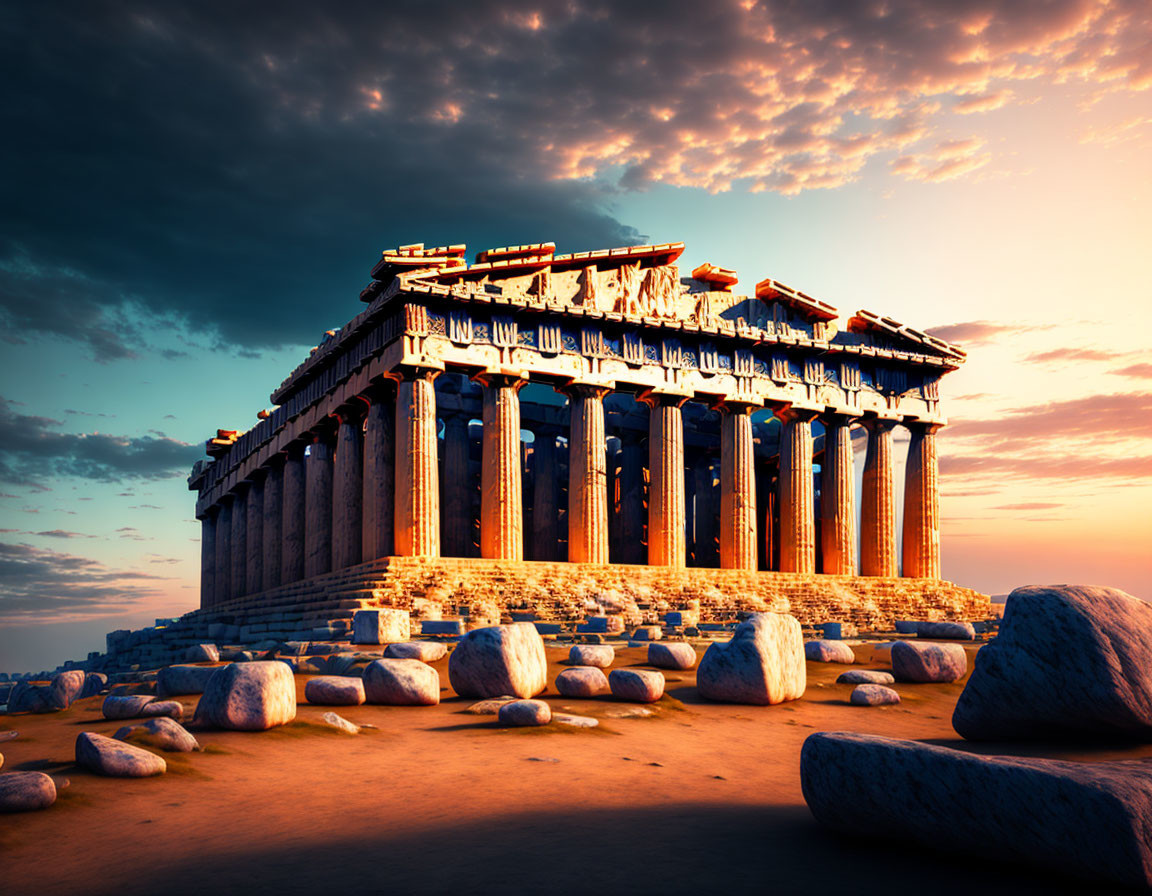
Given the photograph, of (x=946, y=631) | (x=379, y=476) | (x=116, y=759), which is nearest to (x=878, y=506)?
(x=946, y=631)

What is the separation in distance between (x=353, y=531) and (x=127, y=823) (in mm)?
24508

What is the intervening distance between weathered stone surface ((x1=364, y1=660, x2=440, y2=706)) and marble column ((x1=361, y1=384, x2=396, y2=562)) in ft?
55.0

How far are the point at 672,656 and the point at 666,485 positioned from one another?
17077mm

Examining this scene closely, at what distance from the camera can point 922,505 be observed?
36469 millimetres

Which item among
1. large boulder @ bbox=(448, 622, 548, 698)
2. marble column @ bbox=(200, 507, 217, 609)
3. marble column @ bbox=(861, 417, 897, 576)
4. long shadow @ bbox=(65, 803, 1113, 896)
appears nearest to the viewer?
long shadow @ bbox=(65, 803, 1113, 896)

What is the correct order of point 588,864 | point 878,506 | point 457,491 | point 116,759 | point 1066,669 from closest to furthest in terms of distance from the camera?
point 588,864, point 116,759, point 1066,669, point 878,506, point 457,491

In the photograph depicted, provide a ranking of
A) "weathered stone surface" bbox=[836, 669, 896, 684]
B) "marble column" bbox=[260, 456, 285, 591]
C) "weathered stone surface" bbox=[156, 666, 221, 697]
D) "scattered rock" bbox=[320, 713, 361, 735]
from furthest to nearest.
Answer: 1. "marble column" bbox=[260, 456, 285, 591]
2. "weathered stone surface" bbox=[836, 669, 896, 684]
3. "weathered stone surface" bbox=[156, 666, 221, 697]
4. "scattered rock" bbox=[320, 713, 361, 735]

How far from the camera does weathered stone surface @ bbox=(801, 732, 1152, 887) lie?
16.0ft

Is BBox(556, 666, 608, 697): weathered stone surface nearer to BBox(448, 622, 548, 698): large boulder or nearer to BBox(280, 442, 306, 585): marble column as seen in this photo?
BBox(448, 622, 548, 698): large boulder

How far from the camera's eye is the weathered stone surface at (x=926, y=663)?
1427cm

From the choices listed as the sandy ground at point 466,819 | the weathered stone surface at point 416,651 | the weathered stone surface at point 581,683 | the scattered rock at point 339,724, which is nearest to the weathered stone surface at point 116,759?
the sandy ground at point 466,819

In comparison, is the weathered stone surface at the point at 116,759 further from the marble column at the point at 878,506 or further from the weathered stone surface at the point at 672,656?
the marble column at the point at 878,506

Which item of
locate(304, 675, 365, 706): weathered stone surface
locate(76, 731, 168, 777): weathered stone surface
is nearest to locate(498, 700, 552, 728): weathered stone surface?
locate(304, 675, 365, 706): weathered stone surface

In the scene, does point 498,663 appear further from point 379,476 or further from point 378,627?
point 379,476
